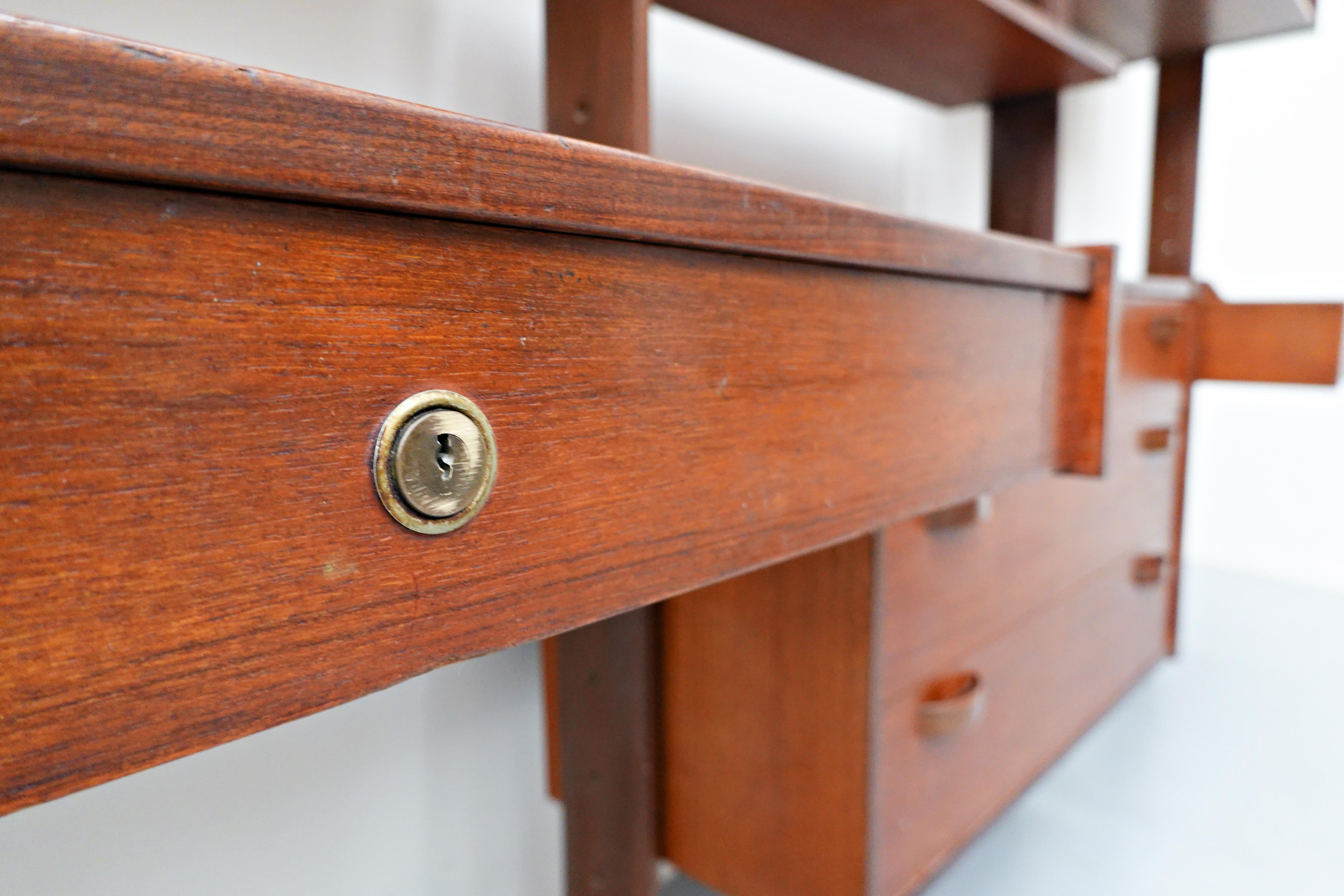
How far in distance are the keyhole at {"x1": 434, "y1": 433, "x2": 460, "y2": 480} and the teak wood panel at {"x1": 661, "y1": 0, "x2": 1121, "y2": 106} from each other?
0.69 meters

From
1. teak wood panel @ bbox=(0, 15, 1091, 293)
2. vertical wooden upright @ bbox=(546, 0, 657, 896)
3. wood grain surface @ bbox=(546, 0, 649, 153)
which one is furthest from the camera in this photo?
vertical wooden upright @ bbox=(546, 0, 657, 896)

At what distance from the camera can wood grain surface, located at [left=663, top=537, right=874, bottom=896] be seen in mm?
619

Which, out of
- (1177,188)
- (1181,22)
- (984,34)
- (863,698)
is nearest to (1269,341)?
(1177,188)

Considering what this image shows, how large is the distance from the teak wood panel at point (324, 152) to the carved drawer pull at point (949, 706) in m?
0.47

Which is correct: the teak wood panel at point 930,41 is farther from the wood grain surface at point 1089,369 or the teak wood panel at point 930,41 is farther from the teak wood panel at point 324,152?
the teak wood panel at point 324,152

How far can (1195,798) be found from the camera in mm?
941

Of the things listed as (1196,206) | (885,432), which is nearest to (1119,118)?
(1196,206)

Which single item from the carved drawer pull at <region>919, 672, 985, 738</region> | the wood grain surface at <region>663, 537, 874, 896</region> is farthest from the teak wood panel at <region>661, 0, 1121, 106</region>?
the carved drawer pull at <region>919, 672, 985, 738</region>

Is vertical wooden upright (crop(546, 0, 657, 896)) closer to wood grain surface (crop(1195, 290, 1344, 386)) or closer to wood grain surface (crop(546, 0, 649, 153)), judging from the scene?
wood grain surface (crop(546, 0, 649, 153))

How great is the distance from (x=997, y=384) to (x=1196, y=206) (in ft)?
3.45

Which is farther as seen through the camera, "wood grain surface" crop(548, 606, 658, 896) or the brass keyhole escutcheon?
"wood grain surface" crop(548, 606, 658, 896)

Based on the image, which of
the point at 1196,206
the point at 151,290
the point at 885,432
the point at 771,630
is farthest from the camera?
the point at 1196,206

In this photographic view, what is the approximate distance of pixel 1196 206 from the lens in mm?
1289

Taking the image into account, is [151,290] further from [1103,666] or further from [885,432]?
[1103,666]
